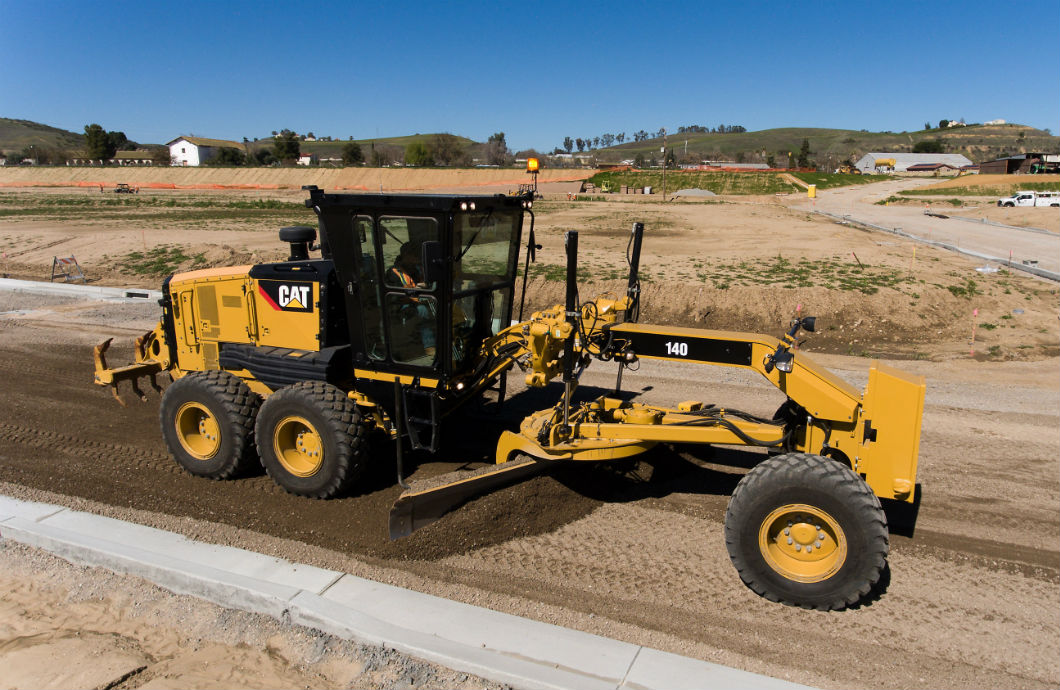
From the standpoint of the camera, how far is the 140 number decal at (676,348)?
5.17 metres

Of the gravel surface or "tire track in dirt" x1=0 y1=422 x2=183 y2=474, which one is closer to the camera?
the gravel surface

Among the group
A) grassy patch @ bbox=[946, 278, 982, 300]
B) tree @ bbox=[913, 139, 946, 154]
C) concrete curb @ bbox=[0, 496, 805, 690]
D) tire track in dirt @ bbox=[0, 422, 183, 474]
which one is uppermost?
tree @ bbox=[913, 139, 946, 154]

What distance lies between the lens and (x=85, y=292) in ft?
51.6

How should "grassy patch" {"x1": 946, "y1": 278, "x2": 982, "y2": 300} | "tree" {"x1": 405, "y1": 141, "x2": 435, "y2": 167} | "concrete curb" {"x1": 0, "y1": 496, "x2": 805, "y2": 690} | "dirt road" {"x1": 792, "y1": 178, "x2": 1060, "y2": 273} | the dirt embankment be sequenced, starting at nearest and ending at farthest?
"concrete curb" {"x1": 0, "y1": 496, "x2": 805, "y2": 690} → "grassy patch" {"x1": 946, "y1": 278, "x2": 982, "y2": 300} → "dirt road" {"x1": 792, "y1": 178, "x2": 1060, "y2": 273} → the dirt embankment → "tree" {"x1": 405, "y1": 141, "x2": 435, "y2": 167}

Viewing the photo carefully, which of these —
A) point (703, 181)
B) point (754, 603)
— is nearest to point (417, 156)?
point (703, 181)

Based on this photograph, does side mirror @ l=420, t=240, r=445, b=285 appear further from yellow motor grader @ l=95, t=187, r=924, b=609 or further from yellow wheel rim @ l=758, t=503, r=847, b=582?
yellow wheel rim @ l=758, t=503, r=847, b=582

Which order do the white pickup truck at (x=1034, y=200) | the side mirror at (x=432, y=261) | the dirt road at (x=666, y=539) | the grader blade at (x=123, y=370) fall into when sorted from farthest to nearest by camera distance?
the white pickup truck at (x=1034, y=200), the grader blade at (x=123, y=370), the side mirror at (x=432, y=261), the dirt road at (x=666, y=539)

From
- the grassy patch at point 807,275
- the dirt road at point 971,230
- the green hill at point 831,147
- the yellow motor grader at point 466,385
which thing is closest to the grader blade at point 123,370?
the yellow motor grader at point 466,385

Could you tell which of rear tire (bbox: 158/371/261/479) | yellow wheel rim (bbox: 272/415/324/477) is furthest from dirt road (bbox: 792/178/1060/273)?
rear tire (bbox: 158/371/261/479)

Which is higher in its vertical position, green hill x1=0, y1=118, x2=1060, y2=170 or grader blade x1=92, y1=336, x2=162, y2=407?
green hill x1=0, y1=118, x2=1060, y2=170

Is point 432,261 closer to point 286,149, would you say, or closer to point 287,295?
point 287,295

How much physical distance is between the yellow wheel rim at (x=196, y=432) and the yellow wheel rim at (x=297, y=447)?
753 mm

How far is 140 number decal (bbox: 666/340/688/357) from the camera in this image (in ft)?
17.0

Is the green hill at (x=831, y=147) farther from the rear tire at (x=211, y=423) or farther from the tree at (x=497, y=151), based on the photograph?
the rear tire at (x=211, y=423)
